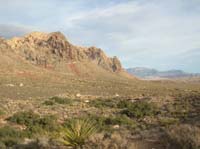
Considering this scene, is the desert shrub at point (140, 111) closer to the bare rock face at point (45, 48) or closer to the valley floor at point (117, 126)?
the valley floor at point (117, 126)

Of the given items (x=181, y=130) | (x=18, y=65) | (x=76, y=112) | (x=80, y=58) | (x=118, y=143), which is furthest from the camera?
(x=80, y=58)

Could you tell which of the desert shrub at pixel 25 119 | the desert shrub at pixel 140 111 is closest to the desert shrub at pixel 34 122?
the desert shrub at pixel 25 119

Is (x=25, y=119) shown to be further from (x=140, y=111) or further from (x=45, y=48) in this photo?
(x=45, y=48)

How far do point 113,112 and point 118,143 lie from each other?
55.3ft

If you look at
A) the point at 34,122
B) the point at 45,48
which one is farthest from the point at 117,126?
the point at 45,48

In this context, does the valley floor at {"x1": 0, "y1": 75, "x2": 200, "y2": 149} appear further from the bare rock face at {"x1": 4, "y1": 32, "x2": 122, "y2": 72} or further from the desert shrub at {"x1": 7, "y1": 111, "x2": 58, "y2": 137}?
the bare rock face at {"x1": 4, "y1": 32, "x2": 122, "y2": 72}

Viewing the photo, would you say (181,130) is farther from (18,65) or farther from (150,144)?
(18,65)

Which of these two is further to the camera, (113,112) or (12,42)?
(12,42)

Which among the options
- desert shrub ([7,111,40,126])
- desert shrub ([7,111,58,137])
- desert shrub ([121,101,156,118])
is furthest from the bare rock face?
desert shrub ([7,111,58,137])

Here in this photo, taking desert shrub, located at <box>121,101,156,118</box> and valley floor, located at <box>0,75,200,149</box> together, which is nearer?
valley floor, located at <box>0,75,200,149</box>

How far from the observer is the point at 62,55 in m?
130

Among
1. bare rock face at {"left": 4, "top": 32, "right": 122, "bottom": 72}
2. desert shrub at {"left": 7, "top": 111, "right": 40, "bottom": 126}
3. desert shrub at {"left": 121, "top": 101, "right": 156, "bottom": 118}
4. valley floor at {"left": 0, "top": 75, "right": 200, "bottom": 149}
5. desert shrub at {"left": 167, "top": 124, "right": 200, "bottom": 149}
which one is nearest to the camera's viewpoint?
desert shrub at {"left": 167, "top": 124, "right": 200, "bottom": 149}

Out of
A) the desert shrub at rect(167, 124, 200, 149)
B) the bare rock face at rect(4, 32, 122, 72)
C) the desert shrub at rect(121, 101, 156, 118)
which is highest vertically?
the bare rock face at rect(4, 32, 122, 72)

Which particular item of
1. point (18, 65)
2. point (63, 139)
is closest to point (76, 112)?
point (63, 139)
